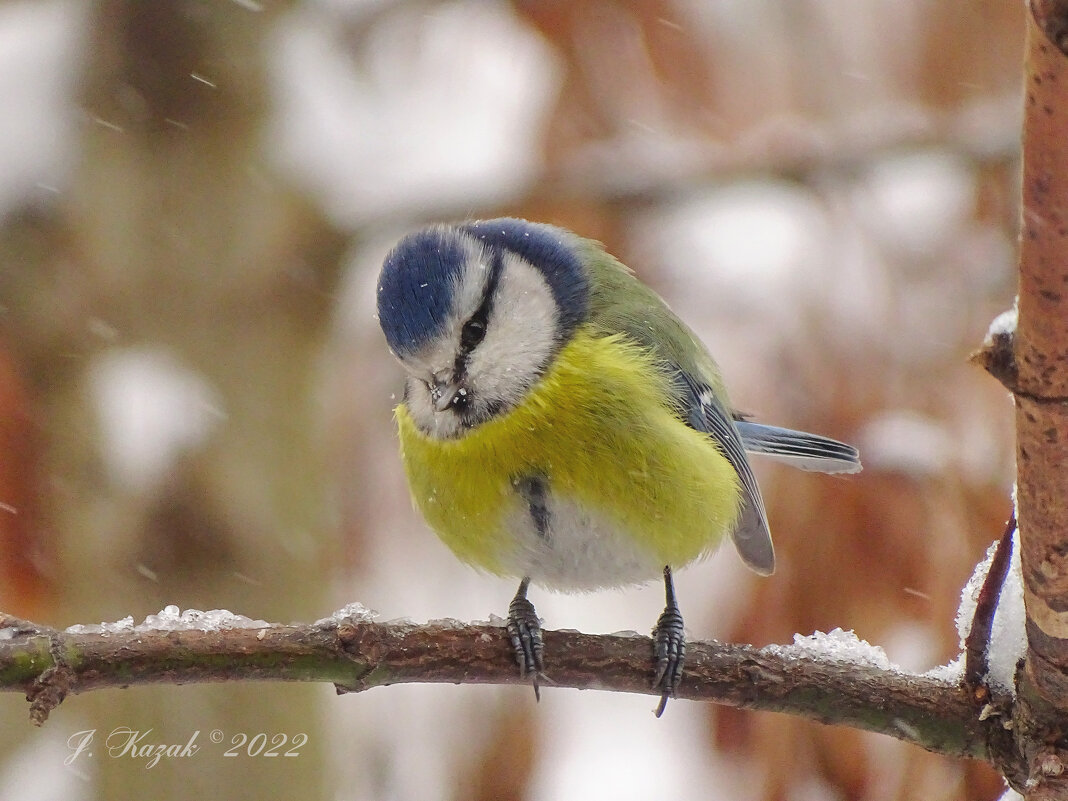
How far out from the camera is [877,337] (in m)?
2.44

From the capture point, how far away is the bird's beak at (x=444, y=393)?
1.99 m

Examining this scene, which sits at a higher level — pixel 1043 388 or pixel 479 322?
pixel 479 322

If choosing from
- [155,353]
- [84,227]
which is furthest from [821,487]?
[84,227]

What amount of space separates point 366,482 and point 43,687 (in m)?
1.74

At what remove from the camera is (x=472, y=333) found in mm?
2064

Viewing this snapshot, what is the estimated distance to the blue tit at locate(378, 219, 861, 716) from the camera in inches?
76.6

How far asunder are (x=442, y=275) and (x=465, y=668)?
0.78 metres

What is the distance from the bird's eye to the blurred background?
80cm

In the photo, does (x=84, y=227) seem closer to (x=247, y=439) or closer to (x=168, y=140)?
(x=168, y=140)

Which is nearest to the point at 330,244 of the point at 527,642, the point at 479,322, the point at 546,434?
the point at 479,322

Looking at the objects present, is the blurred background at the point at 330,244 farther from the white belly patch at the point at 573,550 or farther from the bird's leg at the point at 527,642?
the bird's leg at the point at 527,642

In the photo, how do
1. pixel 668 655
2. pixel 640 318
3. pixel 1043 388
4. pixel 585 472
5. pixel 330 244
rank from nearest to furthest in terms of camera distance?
pixel 1043 388 → pixel 668 655 → pixel 585 472 → pixel 640 318 → pixel 330 244

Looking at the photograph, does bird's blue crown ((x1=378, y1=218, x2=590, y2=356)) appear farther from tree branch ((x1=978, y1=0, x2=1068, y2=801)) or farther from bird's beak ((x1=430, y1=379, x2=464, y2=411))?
tree branch ((x1=978, y1=0, x2=1068, y2=801))

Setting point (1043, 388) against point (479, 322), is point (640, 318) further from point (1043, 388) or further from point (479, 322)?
point (1043, 388)
